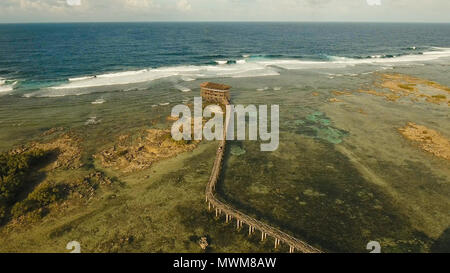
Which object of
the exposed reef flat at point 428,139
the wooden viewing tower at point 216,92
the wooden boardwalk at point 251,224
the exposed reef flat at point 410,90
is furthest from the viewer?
the exposed reef flat at point 410,90

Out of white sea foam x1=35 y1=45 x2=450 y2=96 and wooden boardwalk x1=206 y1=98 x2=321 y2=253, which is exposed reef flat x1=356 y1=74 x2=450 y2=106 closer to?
white sea foam x1=35 y1=45 x2=450 y2=96

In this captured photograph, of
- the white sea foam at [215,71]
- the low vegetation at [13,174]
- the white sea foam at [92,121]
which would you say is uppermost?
the white sea foam at [215,71]

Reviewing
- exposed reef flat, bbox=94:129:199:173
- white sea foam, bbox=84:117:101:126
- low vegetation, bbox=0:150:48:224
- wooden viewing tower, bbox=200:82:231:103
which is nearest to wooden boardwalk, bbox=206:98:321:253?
exposed reef flat, bbox=94:129:199:173

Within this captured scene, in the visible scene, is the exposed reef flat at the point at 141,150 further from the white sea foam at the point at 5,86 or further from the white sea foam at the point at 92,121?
the white sea foam at the point at 5,86

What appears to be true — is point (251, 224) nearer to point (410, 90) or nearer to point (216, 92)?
point (216, 92)

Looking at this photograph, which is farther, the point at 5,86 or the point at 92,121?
the point at 5,86

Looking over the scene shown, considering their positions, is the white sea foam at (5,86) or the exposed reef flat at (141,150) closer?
the exposed reef flat at (141,150)

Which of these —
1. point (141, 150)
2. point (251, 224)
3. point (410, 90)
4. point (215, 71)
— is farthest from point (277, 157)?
point (215, 71)

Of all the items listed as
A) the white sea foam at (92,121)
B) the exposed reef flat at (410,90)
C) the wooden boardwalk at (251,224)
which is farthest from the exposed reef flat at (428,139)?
the white sea foam at (92,121)

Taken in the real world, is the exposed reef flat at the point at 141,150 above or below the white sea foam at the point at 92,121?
below

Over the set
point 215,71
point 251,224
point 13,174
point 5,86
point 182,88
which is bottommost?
point 251,224

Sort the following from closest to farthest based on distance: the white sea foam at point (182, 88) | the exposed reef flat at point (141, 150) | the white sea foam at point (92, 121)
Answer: the exposed reef flat at point (141, 150) → the white sea foam at point (92, 121) → the white sea foam at point (182, 88)

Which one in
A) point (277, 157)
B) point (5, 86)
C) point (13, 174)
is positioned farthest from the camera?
point (5, 86)

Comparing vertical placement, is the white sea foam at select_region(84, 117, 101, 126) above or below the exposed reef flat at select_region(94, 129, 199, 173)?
above
